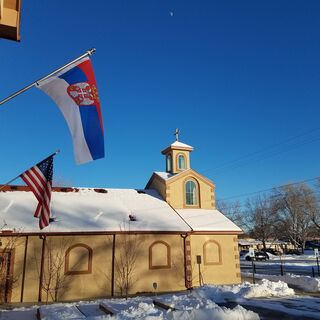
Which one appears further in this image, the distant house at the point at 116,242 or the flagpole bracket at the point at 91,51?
the distant house at the point at 116,242

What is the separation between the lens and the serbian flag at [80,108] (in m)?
9.60

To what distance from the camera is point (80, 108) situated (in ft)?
31.9

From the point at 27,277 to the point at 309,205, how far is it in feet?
194

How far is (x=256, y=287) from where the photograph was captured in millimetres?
17953

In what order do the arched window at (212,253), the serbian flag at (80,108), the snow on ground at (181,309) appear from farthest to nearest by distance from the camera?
the arched window at (212,253), the snow on ground at (181,309), the serbian flag at (80,108)

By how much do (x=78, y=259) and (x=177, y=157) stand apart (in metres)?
12.4

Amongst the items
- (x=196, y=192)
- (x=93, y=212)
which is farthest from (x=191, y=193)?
(x=93, y=212)

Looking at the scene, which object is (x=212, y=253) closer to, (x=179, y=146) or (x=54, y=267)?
(x=179, y=146)

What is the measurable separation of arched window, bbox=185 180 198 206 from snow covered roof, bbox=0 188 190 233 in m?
1.86

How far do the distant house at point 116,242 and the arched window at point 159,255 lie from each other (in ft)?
0.18

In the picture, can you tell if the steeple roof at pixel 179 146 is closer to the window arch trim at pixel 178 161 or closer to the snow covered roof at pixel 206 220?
the window arch trim at pixel 178 161

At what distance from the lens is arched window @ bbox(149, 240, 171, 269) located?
833 inches

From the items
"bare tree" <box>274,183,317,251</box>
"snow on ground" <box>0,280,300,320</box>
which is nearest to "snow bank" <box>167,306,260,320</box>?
"snow on ground" <box>0,280,300,320</box>

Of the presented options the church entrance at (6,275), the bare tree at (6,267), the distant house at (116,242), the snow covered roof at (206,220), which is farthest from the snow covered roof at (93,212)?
the church entrance at (6,275)
